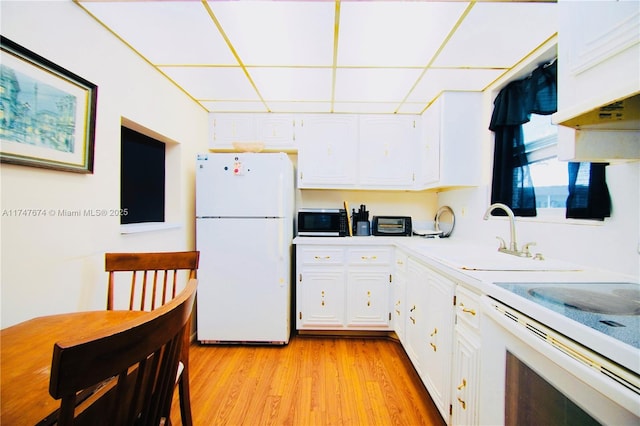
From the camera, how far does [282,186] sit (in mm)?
2127

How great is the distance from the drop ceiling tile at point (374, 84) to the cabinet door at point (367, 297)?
1.63 meters

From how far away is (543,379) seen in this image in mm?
688

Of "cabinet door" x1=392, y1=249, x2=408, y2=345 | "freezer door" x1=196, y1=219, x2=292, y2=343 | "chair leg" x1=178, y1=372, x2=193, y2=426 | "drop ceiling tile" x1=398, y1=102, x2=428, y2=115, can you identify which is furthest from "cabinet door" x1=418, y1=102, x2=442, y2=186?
"chair leg" x1=178, y1=372, x2=193, y2=426

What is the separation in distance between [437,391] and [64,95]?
2512mm

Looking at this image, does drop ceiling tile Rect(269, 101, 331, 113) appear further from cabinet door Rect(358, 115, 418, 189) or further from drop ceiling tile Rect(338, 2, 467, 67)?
drop ceiling tile Rect(338, 2, 467, 67)

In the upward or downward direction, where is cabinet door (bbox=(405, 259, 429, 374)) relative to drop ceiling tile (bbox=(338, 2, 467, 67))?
downward

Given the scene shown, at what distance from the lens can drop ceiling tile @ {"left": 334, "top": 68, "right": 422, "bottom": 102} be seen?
5.78 feet

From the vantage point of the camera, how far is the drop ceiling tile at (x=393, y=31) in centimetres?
122

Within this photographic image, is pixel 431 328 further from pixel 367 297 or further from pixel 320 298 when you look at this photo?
pixel 320 298

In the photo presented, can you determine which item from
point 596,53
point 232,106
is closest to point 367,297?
point 596,53

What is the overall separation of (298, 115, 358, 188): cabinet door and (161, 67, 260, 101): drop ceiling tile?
72cm

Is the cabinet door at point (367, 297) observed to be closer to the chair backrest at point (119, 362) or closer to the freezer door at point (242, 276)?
the freezer door at point (242, 276)

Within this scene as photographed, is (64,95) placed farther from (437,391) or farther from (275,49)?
(437,391)

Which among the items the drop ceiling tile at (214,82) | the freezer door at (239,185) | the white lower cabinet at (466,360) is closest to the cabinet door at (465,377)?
the white lower cabinet at (466,360)
